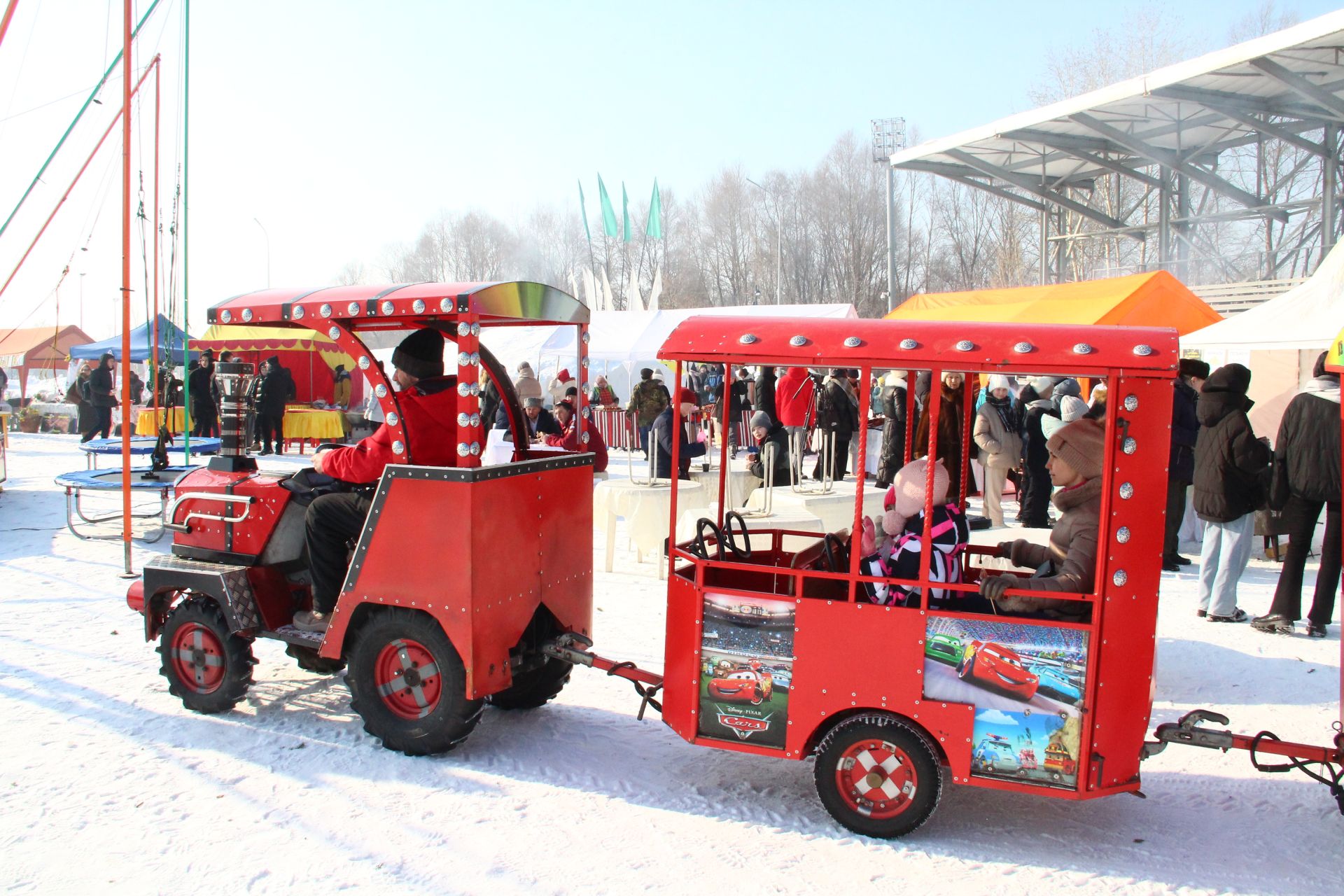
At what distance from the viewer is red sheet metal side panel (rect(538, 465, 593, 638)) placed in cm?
511

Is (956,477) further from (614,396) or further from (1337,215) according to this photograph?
(1337,215)

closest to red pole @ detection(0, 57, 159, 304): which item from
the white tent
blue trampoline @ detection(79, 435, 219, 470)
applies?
blue trampoline @ detection(79, 435, 219, 470)

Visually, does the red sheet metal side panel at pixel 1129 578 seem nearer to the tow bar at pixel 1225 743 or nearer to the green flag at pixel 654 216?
the tow bar at pixel 1225 743

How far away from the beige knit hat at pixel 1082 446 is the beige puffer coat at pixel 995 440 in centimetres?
683

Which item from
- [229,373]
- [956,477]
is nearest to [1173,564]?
[956,477]

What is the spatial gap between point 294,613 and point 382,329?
1699mm

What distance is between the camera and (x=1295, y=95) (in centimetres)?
1973

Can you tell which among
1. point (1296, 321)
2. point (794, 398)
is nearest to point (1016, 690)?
point (794, 398)

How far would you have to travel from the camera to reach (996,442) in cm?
1114

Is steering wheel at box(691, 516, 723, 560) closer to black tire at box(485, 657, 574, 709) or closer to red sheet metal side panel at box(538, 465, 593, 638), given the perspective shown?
red sheet metal side panel at box(538, 465, 593, 638)

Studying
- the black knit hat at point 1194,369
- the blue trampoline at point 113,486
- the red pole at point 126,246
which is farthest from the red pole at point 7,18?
the black knit hat at point 1194,369

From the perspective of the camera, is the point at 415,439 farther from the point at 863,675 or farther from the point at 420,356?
the point at 863,675

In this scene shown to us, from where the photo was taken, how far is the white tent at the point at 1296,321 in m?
10.9

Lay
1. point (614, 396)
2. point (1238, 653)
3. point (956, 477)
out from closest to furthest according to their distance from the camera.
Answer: point (1238, 653)
point (956, 477)
point (614, 396)
